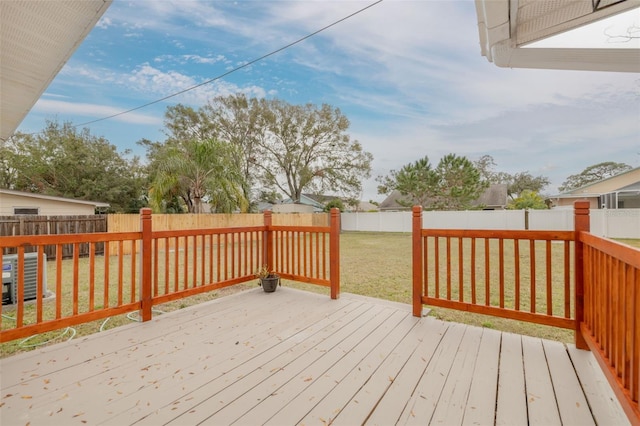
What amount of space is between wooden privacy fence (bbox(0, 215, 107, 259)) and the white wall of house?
1.91m

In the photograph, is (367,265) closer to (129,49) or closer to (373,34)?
(373,34)

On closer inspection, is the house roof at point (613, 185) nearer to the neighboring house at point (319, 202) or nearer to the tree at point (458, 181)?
the tree at point (458, 181)

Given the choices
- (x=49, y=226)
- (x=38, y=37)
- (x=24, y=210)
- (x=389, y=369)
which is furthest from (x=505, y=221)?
(x=24, y=210)

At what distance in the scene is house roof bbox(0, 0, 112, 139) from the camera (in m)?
1.94

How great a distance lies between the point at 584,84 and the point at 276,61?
10.5 metres

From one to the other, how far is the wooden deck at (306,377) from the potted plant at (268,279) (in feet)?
3.63

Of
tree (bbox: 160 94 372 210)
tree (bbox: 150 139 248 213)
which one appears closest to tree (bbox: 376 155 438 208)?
tree (bbox: 160 94 372 210)

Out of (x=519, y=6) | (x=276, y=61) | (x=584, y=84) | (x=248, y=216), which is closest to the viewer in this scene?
(x=519, y=6)

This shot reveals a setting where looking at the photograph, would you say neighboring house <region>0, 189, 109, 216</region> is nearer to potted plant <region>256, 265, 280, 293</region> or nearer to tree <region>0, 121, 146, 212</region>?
tree <region>0, 121, 146, 212</region>

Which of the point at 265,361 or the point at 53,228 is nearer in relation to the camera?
the point at 265,361

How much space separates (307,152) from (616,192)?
15242 mm

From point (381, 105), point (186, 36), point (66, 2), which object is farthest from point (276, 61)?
point (66, 2)

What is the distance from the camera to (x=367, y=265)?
6820 millimetres

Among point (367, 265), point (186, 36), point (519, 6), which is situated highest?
point (186, 36)
